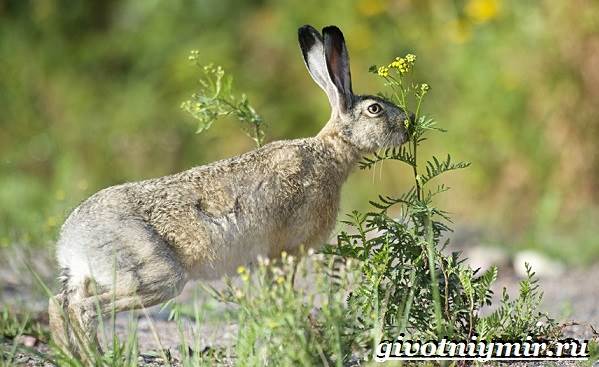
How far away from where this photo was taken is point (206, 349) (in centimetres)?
526

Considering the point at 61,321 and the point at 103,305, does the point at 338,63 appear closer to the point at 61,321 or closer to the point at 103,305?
the point at 103,305

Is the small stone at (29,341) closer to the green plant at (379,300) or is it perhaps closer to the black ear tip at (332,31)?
the green plant at (379,300)

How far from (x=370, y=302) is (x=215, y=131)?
831cm

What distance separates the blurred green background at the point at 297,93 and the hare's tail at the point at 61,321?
2.26 m

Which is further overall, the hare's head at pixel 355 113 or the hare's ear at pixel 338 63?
the hare's head at pixel 355 113

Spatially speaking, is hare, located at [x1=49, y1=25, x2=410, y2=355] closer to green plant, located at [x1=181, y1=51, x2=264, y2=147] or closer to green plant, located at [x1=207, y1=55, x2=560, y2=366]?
green plant, located at [x1=181, y1=51, x2=264, y2=147]

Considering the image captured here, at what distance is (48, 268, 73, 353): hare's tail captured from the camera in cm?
480

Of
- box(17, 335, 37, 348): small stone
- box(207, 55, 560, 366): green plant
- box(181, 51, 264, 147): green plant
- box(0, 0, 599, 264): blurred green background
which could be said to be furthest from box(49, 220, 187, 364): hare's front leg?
box(0, 0, 599, 264): blurred green background

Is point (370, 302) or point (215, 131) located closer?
point (370, 302)

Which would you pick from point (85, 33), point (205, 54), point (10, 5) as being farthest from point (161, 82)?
point (10, 5)

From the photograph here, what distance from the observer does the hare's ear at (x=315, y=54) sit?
5.84m

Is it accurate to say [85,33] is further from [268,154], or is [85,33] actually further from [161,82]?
[268,154]

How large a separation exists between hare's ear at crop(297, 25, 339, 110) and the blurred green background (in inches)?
94.1

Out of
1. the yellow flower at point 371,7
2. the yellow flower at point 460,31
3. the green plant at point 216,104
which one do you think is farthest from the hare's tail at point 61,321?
the yellow flower at point 371,7
